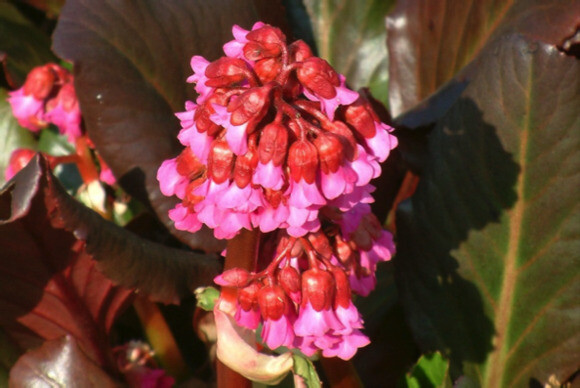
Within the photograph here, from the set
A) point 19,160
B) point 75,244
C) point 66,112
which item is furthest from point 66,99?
point 75,244

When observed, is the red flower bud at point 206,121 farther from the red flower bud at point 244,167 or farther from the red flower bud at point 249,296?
the red flower bud at point 249,296

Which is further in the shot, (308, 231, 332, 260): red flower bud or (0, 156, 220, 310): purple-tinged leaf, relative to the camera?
(0, 156, 220, 310): purple-tinged leaf

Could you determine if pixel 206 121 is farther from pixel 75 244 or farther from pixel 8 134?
pixel 8 134

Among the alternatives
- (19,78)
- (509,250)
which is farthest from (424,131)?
(19,78)

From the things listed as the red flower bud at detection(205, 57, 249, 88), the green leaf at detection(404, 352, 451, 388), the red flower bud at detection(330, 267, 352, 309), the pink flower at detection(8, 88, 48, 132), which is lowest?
the pink flower at detection(8, 88, 48, 132)

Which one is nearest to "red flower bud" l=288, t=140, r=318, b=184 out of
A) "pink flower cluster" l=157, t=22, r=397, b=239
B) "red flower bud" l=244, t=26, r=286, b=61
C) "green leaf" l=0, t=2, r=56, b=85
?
"pink flower cluster" l=157, t=22, r=397, b=239

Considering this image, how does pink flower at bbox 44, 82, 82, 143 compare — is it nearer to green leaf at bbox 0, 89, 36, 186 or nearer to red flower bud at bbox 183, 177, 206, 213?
green leaf at bbox 0, 89, 36, 186

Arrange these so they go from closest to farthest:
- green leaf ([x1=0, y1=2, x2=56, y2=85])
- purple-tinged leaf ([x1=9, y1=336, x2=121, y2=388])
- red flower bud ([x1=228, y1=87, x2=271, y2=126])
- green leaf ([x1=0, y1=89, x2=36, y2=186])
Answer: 1. red flower bud ([x1=228, y1=87, x2=271, y2=126])
2. purple-tinged leaf ([x1=9, y1=336, x2=121, y2=388])
3. green leaf ([x1=0, y1=89, x2=36, y2=186])
4. green leaf ([x1=0, y1=2, x2=56, y2=85])

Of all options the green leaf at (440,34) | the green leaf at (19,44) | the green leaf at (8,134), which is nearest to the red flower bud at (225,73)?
the green leaf at (440,34)
